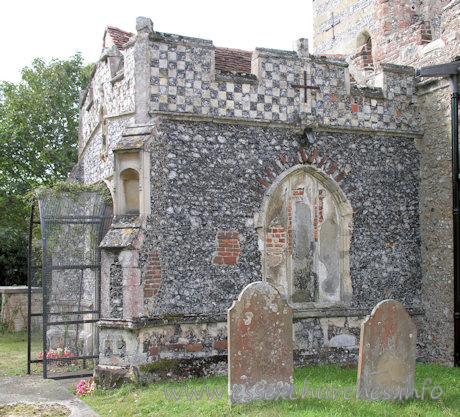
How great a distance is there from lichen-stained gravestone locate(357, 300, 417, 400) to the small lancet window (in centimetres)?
407

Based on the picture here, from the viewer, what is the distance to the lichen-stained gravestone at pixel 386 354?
7230 millimetres

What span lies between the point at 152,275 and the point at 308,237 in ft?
9.86

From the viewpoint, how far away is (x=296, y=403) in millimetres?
7004

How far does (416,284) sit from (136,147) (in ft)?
19.2

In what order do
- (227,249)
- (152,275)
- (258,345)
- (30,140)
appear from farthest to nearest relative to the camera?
(30,140), (227,249), (152,275), (258,345)

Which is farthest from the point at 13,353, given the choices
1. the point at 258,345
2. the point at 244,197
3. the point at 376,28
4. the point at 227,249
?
the point at 376,28

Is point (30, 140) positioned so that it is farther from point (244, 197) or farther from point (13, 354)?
point (244, 197)

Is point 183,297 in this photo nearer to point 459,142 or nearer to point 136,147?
point 136,147

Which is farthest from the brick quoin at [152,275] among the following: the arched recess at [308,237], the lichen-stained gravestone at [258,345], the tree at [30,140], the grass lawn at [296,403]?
the tree at [30,140]

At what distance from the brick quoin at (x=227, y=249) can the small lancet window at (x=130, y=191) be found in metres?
1.47

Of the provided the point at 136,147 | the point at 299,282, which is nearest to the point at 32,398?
the point at 136,147

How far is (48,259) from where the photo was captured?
10984 millimetres

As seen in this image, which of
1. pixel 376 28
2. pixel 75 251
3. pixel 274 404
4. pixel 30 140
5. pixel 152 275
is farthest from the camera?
pixel 30 140

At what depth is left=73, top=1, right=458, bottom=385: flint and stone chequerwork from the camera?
908cm
